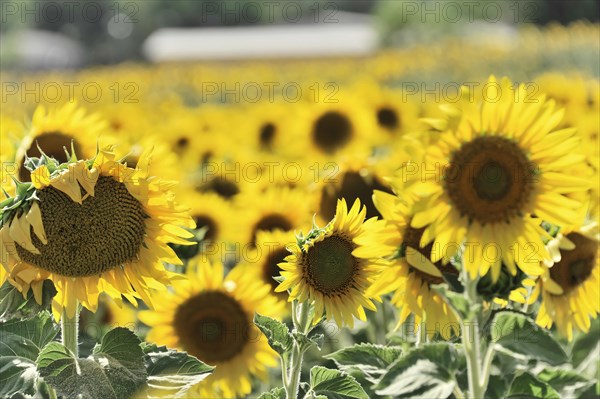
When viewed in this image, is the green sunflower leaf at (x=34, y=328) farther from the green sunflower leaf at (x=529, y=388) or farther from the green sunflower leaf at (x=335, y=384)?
the green sunflower leaf at (x=529, y=388)

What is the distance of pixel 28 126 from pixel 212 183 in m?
1.32

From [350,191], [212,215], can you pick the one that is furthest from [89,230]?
[212,215]

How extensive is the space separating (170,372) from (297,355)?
0.23 meters

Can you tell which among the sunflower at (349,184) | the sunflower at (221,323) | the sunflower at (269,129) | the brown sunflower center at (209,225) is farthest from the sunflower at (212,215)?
the sunflower at (269,129)

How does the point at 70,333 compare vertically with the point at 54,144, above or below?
below

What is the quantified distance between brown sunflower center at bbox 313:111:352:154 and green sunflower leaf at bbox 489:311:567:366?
2.88 metres

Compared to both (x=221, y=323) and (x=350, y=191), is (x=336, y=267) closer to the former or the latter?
(x=221, y=323)

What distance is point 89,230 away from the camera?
1.70 m

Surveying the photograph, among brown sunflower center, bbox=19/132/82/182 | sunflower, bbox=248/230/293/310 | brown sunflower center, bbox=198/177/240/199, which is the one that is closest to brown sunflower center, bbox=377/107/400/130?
brown sunflower center, bbox=198/177/240/199

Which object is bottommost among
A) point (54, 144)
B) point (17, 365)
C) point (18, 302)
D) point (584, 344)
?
point (584, 344)

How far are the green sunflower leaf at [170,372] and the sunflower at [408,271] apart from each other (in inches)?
13.2

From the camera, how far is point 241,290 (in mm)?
2527

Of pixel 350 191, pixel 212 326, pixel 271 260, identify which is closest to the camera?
pixel 212 326

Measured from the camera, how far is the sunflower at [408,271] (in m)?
1.69
